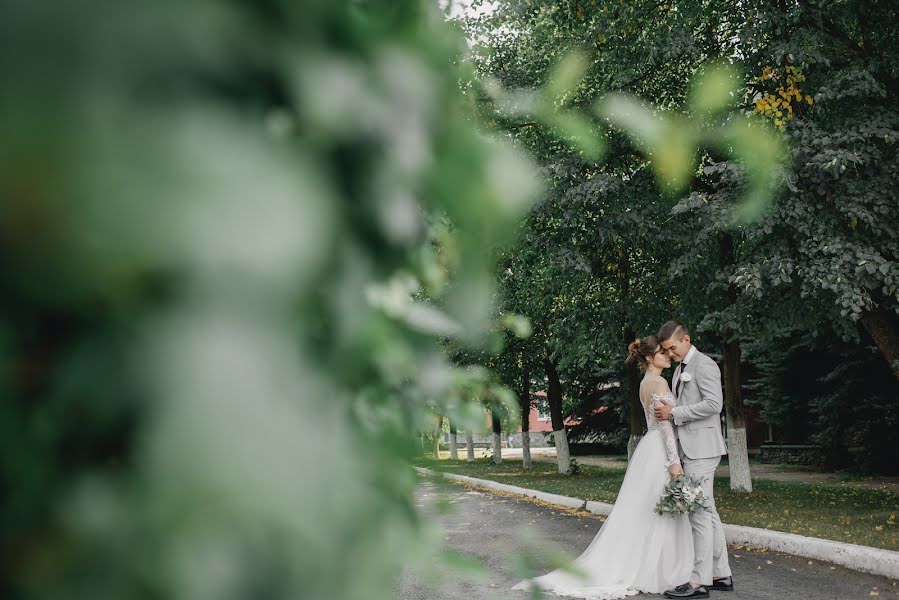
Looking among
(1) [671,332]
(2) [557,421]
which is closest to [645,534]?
(1) [671,332]

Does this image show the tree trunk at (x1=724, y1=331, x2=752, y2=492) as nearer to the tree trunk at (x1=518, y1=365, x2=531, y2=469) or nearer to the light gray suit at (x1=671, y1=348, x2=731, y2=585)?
the light gray suit at (x1=671, y1=348, x2=731, y2=585)

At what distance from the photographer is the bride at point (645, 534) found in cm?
718

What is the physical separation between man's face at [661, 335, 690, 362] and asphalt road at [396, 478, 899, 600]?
6.76ft

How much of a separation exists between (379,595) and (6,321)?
1.51 ft

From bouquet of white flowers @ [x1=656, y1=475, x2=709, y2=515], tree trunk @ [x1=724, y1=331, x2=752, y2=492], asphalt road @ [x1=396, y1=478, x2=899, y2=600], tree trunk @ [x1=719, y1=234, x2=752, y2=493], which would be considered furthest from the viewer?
tree trunk @ [x1=724, y1=331, x2=752, y2=492]

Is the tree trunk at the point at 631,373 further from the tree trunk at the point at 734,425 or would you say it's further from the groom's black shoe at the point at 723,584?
the groom's black shoe at the point at 723,584

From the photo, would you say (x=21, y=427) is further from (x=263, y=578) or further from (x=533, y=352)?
(x=533, y=352)

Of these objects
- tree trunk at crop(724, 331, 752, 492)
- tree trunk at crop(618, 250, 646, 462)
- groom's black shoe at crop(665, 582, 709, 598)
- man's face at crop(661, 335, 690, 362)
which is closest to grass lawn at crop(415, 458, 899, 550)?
tree trunk at crop(724, 331, 752, 492)

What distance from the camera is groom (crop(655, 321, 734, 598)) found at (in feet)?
22.9

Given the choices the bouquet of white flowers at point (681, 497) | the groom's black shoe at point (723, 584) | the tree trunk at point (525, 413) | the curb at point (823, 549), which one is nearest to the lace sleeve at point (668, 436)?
the bouquet of white flowers at point (681, 497)

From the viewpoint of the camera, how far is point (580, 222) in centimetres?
1432

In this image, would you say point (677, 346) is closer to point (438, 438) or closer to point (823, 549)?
point (823, 549)

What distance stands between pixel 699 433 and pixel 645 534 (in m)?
1.06

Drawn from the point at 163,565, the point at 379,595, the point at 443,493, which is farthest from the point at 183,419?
the point at 443,493
